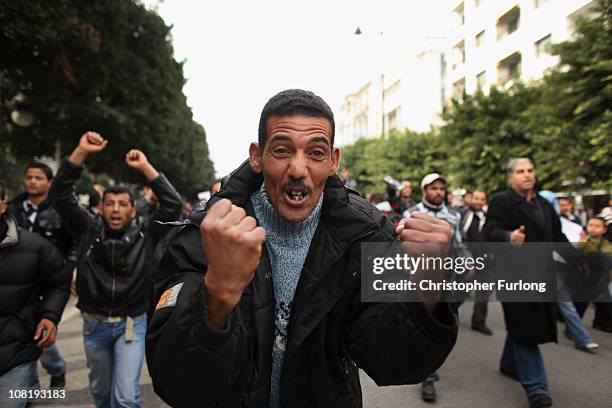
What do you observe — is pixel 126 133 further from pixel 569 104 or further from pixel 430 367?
pixel 430 367

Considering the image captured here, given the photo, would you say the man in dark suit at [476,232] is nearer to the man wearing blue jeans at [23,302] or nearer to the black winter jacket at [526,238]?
the black winter jacket at [526,238]

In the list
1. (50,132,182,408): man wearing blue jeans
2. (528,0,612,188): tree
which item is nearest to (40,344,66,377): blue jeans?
(50,132,182,408): man wearing blue jeans

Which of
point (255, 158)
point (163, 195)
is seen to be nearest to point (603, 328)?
point (255, 158)

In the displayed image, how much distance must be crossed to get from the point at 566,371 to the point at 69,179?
16.4ft

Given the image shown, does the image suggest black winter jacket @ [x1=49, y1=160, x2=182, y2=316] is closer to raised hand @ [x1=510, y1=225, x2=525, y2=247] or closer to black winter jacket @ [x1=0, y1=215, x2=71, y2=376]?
black winter jacket @ [x1=0, y1=215, x2=71, y2=376]

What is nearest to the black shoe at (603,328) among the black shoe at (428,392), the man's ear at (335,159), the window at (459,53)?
the black shoe at (428,392)

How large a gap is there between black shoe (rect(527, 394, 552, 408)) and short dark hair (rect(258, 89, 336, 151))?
329cm

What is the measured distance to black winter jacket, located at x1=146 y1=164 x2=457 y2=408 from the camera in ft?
4.04

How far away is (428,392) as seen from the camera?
4.05m

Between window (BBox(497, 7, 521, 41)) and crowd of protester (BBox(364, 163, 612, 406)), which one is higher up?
window (BBox(497, 7, 521, 41))

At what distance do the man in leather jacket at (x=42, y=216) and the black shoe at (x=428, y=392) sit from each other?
142 inches

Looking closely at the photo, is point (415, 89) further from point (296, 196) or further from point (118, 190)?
point (296, 196)

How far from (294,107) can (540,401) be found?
351 centimetres

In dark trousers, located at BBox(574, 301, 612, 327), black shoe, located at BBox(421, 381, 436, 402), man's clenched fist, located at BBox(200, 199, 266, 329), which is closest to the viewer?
man's clenched fist, located at BBox(200, 199, 266, 329)
